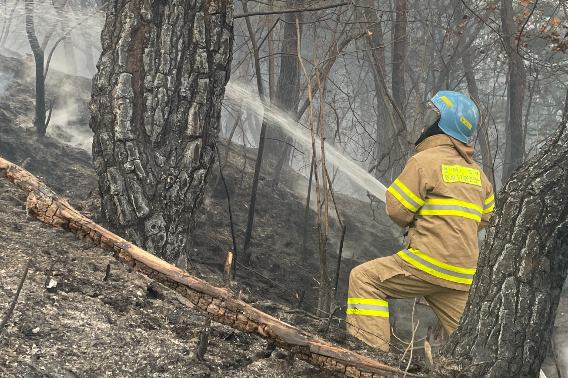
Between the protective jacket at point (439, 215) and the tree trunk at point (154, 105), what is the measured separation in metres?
1.31

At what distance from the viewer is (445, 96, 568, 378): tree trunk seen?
191 centimetres

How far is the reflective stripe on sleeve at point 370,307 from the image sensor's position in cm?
305

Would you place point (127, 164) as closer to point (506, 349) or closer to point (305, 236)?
point (506, 349)

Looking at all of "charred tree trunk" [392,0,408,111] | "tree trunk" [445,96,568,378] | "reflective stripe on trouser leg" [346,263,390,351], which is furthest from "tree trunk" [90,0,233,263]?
"charred tree trunk" [392,0,408,111]

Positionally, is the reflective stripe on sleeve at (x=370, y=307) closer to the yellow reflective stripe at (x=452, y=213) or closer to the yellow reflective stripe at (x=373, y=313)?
the yellow reflective stripe at (x=373, y=313)

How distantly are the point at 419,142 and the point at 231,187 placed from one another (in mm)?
2820

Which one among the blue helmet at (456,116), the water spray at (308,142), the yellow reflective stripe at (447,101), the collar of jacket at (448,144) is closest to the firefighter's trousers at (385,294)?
the collar of jacket at (448,144)

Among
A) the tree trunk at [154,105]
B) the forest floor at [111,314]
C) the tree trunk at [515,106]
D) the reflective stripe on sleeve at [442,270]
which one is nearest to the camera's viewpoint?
the forest floor at [111,314]

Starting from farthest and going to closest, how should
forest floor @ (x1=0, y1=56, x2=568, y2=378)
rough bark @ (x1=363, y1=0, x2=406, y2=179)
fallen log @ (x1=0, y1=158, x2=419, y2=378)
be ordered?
rough bark @ (x1=363, y1=0, x2=406, y2=179)
fallen log @ (x1=0, y1=158, x2=419, y2=378)
forest floor @ (x1=0, y1=56, x2=568, y2=378)

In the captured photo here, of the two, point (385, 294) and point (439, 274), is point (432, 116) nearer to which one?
point (439, 274)

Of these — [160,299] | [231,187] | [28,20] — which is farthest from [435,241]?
[28,20]

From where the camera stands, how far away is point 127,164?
282 cm

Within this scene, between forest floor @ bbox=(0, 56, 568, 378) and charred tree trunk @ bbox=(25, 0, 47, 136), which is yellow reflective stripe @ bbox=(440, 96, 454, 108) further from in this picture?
charred tree trunk @ bbox=(25, 0, 47, 136)

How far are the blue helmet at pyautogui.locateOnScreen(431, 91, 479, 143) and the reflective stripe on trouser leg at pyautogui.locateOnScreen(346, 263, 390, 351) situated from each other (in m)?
1.08
